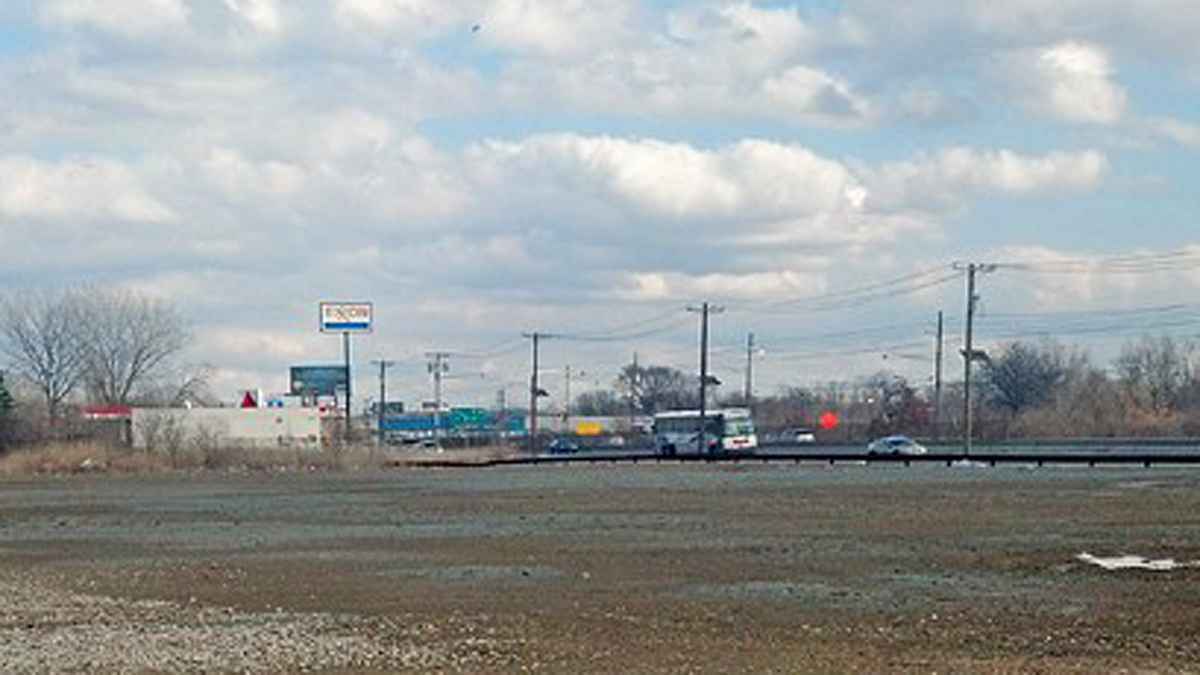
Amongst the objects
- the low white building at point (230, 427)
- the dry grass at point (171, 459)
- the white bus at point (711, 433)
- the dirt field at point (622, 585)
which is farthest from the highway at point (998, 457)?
the dirt field at point (622, 585)

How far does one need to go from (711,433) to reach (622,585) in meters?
94.1

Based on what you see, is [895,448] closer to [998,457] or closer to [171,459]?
[998,457]

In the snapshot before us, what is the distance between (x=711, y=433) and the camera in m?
120

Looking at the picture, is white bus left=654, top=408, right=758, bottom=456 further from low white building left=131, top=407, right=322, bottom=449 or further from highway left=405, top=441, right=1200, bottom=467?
low white building left=131, top=407, right=322, bottom=449

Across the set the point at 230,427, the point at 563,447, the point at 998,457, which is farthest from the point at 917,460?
the point at 563,447

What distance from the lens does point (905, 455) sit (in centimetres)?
9581

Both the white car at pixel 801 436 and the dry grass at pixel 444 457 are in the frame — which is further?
the white car at pixel 801 436

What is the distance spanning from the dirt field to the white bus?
Answer: 63036 mm

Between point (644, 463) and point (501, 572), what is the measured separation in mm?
70827

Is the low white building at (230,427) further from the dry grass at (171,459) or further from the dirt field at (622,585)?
the dirt field at (622,585)

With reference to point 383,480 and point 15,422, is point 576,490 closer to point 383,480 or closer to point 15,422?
point 383,480

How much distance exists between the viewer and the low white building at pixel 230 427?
120 meters

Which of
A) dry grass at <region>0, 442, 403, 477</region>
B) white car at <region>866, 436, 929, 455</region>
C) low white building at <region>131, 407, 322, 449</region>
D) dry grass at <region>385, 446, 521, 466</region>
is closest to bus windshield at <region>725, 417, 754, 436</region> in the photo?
dry grass at <region>385, 446, 521, 466</region>

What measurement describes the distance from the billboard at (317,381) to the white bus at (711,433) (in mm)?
31586
